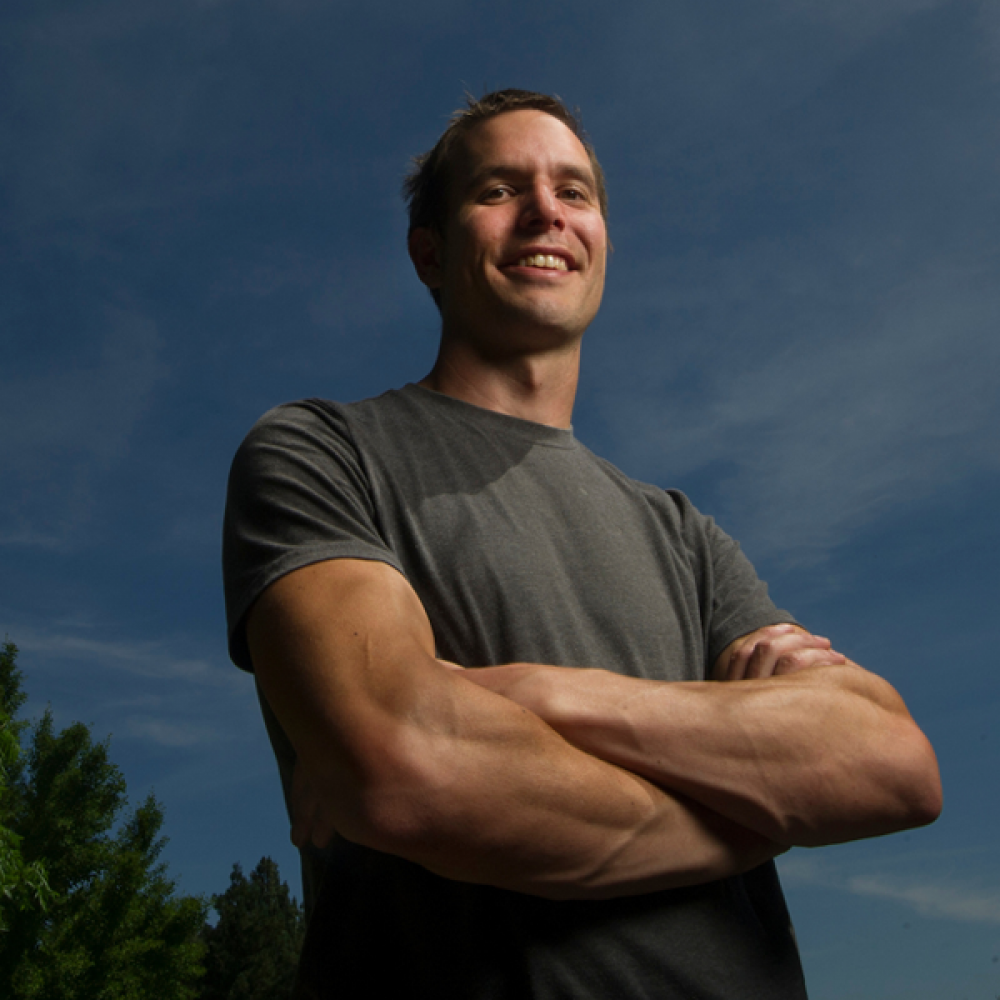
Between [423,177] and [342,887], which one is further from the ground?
[423,177]

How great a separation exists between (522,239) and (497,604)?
1.37m

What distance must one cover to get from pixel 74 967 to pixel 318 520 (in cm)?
3600

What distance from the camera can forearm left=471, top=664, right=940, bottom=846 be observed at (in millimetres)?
2115

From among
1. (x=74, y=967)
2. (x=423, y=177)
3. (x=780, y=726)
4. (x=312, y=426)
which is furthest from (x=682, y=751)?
(x=74, y=967)

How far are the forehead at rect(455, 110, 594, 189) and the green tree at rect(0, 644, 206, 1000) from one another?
33705 millimetres

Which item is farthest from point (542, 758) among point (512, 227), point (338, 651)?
point (512, 227)

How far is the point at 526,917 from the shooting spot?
6.87ft

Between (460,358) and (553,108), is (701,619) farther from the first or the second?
(553,108)

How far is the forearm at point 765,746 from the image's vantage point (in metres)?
2.12

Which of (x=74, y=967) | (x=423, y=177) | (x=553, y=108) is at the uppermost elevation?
(x=553, y=108)

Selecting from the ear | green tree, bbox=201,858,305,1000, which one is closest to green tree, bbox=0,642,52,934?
green tree, bbox=201,858,305,1000

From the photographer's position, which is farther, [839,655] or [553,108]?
[553,108]

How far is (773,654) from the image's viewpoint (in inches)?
106

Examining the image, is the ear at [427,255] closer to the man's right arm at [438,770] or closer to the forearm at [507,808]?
the man's right arm at [438,770]
